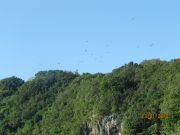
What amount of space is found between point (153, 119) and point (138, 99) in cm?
774

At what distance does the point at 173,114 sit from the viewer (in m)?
89.6

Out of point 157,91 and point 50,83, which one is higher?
point 50,83

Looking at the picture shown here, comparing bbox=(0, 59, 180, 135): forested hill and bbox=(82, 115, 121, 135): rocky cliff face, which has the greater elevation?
bbox=(0, 59, 180, 135): forested hill

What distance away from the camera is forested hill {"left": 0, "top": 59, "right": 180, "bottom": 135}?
313 feet

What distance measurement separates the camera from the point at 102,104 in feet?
348

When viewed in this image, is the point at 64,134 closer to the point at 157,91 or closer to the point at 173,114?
the point at 157,91

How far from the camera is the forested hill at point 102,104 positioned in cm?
9531

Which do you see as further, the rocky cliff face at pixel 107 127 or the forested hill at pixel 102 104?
the rocky cliff face at pixel 107 127

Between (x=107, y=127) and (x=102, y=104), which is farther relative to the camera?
(x=102, y=104)

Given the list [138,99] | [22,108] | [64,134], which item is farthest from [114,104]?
[22,108]

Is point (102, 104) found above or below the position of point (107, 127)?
above

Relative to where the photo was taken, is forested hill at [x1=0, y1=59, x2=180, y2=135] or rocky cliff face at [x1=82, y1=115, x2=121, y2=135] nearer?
forested hill at [x1=0, y1=59, x2=180, y2=135]

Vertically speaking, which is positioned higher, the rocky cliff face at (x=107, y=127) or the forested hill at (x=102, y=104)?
the forested hill at (x=102, y=104)

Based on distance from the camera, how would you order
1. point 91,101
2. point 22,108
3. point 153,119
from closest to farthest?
point 153,119 < point 91,101 < point 22,108
